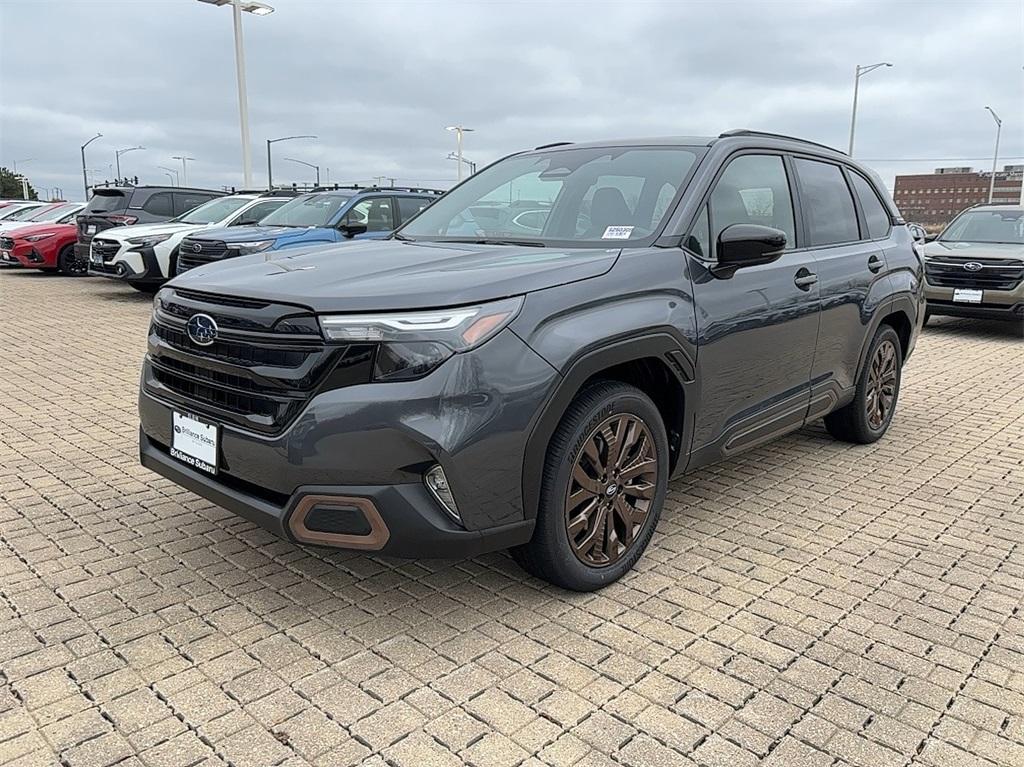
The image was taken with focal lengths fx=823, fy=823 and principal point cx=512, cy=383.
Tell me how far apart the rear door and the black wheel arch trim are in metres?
1.61

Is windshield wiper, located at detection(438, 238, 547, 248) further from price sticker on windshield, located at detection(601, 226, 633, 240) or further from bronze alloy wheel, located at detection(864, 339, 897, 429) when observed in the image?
bronze alloy wheel, located at detection(864, 339, 897, 429)

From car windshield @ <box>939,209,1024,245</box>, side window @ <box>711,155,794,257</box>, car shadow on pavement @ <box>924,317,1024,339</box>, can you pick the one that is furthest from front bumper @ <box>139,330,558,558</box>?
car windshield @ <box>939,209,1024,245</box>

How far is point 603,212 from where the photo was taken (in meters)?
3.77

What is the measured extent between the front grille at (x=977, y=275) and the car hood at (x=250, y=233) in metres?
7.91

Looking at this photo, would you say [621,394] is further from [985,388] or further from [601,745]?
[985,388]

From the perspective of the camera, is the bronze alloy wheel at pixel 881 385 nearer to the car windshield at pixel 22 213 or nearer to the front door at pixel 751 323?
the front door at pixel 751 323

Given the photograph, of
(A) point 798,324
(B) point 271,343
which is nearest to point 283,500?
(B) point 271,343

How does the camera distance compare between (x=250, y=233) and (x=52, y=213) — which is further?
(x=52, y=213)

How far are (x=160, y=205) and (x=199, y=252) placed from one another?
18.9 ft

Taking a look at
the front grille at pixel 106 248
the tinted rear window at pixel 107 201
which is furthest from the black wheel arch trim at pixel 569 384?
the tinted rear window at pixel 107 201

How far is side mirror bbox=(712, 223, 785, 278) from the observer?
3.48m

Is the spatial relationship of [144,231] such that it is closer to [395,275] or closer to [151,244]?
[151,244]

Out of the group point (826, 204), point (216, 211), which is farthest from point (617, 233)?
point (216, 211)

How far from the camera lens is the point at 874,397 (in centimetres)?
539
